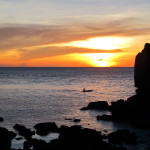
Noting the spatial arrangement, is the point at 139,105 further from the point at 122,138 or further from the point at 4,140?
the point at 4,140

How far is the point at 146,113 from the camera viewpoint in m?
52.5

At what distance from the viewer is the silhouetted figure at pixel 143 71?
5938cm

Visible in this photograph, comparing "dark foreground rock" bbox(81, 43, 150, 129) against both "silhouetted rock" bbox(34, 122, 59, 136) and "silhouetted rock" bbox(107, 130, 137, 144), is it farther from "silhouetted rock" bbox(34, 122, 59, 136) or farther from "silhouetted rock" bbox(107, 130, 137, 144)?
"silhouetted rock" bbox(34, 122, 59, 136)

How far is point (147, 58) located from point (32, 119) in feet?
90.4

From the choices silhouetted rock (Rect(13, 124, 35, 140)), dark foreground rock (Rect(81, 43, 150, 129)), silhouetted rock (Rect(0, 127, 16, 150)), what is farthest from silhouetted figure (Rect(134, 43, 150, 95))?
silhouetted rock (Rect(0, 127, 16, 150))

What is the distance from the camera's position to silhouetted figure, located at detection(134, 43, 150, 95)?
59.4 meters

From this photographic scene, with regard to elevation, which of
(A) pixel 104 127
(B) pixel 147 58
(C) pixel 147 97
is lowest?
(A) pixel 104 127

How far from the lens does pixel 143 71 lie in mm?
61094

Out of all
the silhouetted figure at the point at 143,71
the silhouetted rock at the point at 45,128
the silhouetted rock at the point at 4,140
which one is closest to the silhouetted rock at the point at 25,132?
the silhouetted rock at the point at 45,128

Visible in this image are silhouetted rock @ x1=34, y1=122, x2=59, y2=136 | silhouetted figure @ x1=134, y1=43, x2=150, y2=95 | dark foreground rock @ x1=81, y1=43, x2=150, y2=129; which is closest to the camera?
silhouetted rock @ x1=34, y1=122, x2=59, y2=136

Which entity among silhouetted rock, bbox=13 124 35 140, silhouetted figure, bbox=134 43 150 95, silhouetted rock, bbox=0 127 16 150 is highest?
silhouetted figure, bbox=134 43 150 95

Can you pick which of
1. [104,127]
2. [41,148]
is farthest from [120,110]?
[41,148]

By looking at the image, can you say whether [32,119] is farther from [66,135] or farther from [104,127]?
[66,135]

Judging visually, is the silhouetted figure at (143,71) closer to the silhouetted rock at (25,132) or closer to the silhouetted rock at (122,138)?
the silhouetted rock at (122,138)
